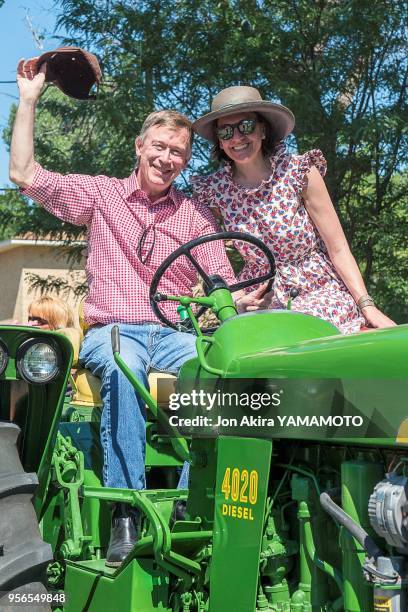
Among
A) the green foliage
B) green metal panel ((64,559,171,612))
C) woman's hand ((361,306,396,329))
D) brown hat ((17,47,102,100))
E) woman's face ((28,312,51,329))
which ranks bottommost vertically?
green metal panel ((64,559,171,612))

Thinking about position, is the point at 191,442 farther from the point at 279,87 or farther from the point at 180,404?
the point at 279,87

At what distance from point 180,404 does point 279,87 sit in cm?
639

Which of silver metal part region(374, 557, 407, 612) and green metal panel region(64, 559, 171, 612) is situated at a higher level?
silver metal part region(374, 557, 407, 612)

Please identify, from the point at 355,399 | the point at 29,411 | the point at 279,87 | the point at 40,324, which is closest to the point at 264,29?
the point at 279,87

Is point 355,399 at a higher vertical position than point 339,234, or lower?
lower

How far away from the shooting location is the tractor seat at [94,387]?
411 centimetres

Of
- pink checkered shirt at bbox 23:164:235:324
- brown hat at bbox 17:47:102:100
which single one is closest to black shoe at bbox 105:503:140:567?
pink checkered shirt at bbox 23:164:235:324

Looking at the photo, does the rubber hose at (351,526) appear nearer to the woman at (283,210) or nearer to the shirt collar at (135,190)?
the woman at (283,210)

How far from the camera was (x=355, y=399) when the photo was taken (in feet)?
8.46

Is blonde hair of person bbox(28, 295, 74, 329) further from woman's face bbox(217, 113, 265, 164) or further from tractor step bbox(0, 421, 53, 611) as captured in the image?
tractor step bbox(0, 421, 53, 611)

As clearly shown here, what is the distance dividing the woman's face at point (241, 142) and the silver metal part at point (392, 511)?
7.34ft

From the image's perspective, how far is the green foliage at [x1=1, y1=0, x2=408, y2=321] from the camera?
9.54 metres

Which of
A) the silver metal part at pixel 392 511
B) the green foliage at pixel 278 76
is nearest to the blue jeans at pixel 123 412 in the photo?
the silver metal part at pixel 392 511

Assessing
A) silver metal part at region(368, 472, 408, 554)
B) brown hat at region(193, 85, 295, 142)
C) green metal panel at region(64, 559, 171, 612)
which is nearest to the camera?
silver metal part at region(368, 472, 408, 554)
